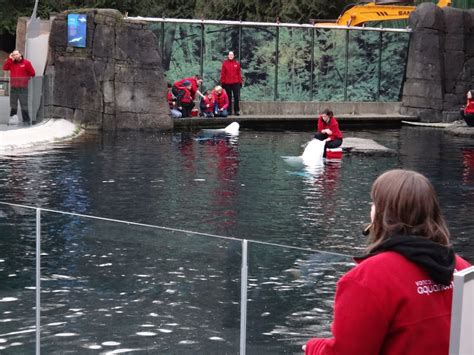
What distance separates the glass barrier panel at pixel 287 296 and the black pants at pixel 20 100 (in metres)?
18.0

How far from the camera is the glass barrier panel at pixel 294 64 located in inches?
1254

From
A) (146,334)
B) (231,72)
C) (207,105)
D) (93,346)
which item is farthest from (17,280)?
(231,72)

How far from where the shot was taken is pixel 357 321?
126 inches

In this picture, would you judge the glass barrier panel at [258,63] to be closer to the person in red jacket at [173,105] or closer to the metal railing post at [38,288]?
the person in red jacket at [173,105]

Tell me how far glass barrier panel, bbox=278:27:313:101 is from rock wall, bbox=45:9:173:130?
607cm

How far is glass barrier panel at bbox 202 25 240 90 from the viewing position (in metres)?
30.5

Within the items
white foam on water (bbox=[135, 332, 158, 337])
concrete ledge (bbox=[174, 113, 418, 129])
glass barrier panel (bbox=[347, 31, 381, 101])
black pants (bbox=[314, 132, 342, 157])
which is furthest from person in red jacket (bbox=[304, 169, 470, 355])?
glass barrier panel (bbox=[347, 31, 381, 101])

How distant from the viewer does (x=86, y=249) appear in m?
6.45

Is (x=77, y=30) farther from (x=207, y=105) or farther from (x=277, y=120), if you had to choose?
(x=277, y=120)

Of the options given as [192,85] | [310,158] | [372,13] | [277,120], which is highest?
[372,13]

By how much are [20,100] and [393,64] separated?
14.9m

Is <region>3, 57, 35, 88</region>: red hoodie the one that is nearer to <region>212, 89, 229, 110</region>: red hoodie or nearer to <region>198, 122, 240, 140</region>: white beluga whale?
<region>198, 122, 240, 140</region>: white beluga whale

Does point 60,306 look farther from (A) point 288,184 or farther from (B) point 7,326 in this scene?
(A) point 288,184

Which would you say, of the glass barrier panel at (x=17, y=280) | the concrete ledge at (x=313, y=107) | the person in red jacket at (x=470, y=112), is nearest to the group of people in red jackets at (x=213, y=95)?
the concrete ledge at (x=313, y=107)
